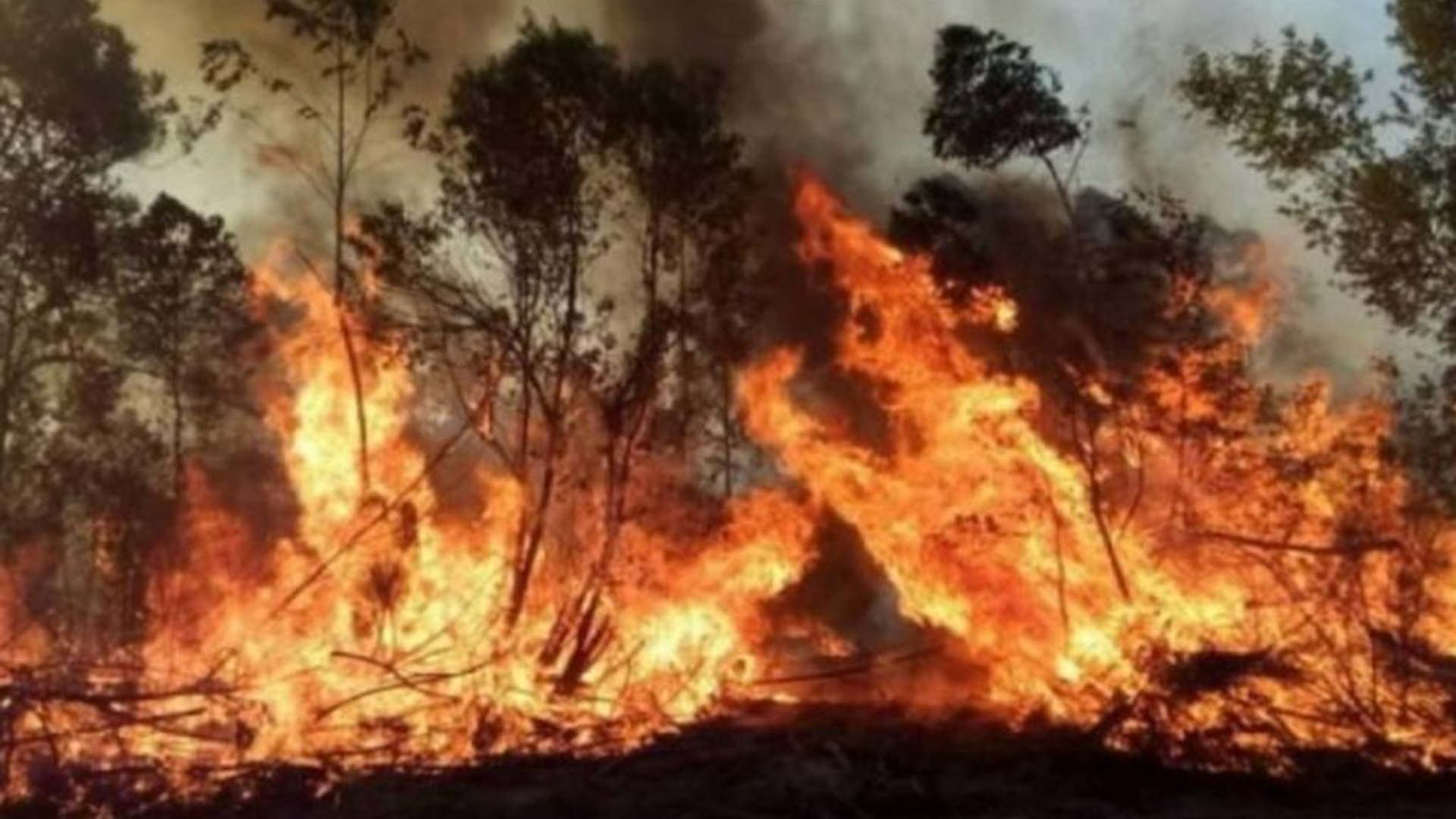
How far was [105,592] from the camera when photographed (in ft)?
118

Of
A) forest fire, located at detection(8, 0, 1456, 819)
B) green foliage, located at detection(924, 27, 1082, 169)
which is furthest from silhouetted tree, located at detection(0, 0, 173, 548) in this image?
green foliage, located at detection(924, 27, 1082, 169)

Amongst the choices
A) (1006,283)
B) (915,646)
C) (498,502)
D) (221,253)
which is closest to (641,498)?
(498,502)

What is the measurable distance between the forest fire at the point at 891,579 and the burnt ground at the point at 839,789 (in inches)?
18.0

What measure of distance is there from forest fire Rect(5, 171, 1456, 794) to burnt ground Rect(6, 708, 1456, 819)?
46 cm

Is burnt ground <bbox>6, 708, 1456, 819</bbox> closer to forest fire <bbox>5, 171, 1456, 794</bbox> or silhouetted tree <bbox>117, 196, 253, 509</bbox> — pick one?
forest fire <bbox>5, 171, 1456, 794</bbox>

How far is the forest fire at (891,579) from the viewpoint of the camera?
15891 millimetres

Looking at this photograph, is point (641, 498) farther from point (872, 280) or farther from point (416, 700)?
point (416, 700)

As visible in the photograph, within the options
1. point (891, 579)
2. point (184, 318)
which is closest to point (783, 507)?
point (891, 579)

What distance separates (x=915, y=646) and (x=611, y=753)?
26.9ft

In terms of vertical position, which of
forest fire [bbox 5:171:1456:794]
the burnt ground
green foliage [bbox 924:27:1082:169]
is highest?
green foliage [bbox 924:27:1082:169]

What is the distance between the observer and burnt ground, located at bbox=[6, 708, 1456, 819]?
14.3 metres

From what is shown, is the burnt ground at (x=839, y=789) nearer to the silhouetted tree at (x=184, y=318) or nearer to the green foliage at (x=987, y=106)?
the green foliage at (x=987, y=106)

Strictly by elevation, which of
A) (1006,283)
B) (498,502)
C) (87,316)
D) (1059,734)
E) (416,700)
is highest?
(87,316)

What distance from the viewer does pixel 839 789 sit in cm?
1470
